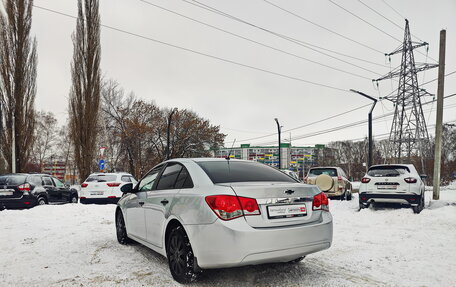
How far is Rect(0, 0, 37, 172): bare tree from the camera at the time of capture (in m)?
22.6

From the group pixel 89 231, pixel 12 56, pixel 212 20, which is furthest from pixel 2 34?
pixel 89 231

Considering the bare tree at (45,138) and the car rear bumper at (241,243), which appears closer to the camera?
the car rear bumper at (241,243)

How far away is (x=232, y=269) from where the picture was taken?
455cm

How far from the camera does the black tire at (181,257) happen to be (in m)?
3.88

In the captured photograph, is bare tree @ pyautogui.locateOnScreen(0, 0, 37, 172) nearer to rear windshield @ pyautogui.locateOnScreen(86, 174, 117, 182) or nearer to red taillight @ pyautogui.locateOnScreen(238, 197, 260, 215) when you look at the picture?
rear windshield @ pyautogui.locateOnScreen(86, 174, 117, 182)

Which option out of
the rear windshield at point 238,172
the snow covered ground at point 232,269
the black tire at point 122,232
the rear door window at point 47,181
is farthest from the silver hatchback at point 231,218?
the rear door window at point 47,181

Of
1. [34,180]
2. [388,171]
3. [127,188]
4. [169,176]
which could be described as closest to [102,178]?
[34,180]

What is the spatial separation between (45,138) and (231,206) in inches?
2475

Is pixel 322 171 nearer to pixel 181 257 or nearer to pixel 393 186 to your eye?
pixel 393 186

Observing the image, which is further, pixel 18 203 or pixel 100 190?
pixel 100 190

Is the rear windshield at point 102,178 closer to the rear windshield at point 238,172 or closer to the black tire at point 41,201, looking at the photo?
the black tire at point 41,201

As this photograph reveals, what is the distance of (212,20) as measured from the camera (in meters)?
13.8

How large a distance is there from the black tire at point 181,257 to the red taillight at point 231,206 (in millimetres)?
630

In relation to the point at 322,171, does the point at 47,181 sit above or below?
below
